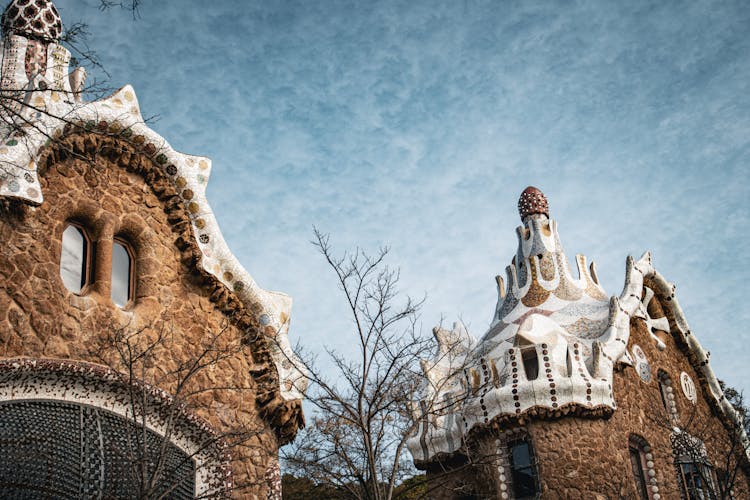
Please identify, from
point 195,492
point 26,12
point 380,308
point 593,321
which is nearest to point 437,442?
point 593,321

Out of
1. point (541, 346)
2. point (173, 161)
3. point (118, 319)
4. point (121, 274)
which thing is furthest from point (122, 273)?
point (541, 346)

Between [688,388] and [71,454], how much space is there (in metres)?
12.2

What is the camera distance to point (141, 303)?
7.08 m

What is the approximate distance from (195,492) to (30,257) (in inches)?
93.8

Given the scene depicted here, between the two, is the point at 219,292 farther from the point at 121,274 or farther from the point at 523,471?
the point at 523,471

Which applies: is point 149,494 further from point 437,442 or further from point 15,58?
point 437,442

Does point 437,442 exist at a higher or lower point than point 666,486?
higher

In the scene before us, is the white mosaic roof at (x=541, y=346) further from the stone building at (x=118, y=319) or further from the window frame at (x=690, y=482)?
the stone building at (x=118, y=319)

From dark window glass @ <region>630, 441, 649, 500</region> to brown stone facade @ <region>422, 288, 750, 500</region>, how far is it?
94 millimetres

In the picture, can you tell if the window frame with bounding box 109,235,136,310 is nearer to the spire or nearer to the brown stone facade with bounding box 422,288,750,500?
the brown stone facade with bounding box 422,288,750,500

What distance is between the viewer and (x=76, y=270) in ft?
Result: 22.5

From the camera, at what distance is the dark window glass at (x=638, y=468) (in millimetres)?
12219

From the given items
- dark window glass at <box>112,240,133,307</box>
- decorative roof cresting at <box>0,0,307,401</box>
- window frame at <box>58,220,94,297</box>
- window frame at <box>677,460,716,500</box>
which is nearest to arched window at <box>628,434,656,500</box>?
window frame at <box>677,460,716,500</box>

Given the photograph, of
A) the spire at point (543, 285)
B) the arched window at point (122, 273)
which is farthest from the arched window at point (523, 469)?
the arched window at point (122, 273)
